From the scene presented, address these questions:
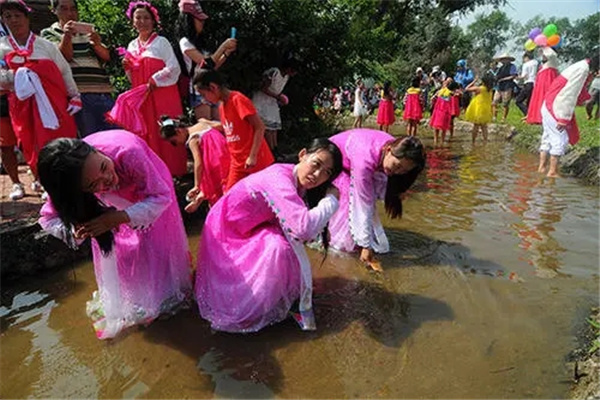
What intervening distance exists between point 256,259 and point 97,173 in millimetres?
945

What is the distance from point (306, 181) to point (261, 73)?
4094 millimetres

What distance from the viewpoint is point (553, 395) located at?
209cm

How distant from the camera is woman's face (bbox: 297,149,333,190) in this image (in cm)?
241

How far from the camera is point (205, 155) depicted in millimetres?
3732

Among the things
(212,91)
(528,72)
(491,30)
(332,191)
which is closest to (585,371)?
(332,191)

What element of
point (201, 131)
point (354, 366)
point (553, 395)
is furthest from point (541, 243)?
point (201, 131)

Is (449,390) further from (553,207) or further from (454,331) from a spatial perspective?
(553,207)

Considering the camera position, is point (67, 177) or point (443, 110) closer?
point (67, 177)

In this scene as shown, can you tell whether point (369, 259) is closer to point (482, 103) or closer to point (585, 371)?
point (585, 371)

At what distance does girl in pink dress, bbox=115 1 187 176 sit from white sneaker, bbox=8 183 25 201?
1.17 m

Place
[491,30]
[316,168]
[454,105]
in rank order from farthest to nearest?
[491,30] < [454,105] < [316,168]

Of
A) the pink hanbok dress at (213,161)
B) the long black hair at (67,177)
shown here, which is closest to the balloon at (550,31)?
the pink hanbok dress at (213,161)

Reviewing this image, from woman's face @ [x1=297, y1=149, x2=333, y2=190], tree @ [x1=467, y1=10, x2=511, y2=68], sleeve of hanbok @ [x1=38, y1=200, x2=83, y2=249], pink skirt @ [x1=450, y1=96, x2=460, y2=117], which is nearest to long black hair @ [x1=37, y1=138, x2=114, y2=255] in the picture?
sleeve of hanbok @ [x1=38, y1=200, x2=83, y2=249]

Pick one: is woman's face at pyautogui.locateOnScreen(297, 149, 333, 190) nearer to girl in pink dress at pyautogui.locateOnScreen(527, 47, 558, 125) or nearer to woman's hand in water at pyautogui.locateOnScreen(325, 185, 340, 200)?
woman's hand in water at pyautogui.locateOnScreen(325, 185, 340, 200)
